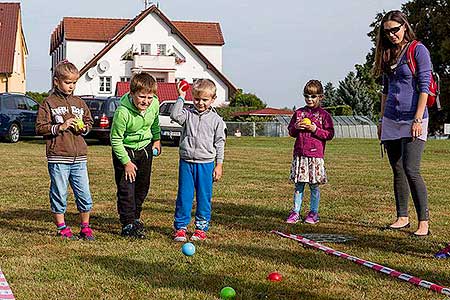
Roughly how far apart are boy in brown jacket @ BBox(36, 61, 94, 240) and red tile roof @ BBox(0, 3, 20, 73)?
135 ft

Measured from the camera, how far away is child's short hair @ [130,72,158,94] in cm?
679

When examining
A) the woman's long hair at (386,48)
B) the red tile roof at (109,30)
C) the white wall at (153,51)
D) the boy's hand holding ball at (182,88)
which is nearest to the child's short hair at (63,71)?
the boy's hand holding ball at (182,88)

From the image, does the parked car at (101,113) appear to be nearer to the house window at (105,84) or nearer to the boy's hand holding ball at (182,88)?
the boy's hand holding ball at (182,88)

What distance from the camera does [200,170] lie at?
6926 mm

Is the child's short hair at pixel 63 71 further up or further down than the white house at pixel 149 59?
further down

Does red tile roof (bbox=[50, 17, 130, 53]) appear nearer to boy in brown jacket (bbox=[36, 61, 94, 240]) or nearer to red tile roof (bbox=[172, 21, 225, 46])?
red tile roof (bbox=[172, 21, 225, 46])

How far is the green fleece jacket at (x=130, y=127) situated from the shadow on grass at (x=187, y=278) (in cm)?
129

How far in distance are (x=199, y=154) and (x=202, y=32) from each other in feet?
188

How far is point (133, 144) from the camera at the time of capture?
275 inches

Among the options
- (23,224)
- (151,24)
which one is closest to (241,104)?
(151,24)

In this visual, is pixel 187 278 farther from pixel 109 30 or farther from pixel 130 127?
pixel 109 30

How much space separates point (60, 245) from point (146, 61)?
4871 centimetres

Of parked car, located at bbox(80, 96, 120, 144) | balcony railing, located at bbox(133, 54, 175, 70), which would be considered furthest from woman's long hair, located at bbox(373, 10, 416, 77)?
balcony railing, located at bbox(133, 54, 175, 70)

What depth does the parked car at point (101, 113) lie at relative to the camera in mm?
22875
